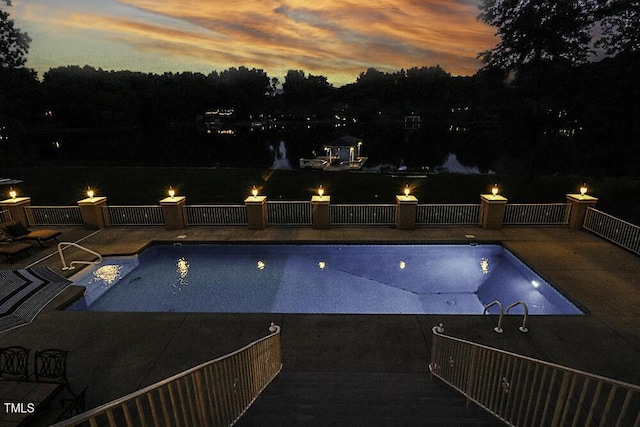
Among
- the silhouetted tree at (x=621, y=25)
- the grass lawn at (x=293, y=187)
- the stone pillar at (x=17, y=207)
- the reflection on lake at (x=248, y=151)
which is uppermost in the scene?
the silhouetted tree at (x=621, y=25)

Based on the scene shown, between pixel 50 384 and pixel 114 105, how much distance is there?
112m

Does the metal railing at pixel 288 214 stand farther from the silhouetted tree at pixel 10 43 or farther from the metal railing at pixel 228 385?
the silhouetted tree at pixel 10 43

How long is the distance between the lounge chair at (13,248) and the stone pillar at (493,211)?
698 inches

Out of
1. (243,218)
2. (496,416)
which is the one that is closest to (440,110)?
(243,218)

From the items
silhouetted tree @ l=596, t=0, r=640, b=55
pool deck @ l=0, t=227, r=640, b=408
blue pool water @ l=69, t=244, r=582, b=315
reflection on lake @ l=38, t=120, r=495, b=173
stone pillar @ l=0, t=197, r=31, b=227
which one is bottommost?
reflection on lake @ l=38, t=120, r=495, b=173

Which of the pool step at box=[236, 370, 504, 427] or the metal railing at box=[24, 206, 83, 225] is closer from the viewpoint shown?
the pool step at box=[236, 370, 504, 427]

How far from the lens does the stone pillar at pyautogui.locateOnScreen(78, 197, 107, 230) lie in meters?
14.9

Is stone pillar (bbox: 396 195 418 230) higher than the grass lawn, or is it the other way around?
stone pillar (bbox: 396 195 418 230)

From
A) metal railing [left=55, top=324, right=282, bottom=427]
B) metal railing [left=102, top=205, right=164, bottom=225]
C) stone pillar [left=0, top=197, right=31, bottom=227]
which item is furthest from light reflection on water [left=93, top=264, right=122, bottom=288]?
metal railing [left=55, top=324, right=282, bottom=427]

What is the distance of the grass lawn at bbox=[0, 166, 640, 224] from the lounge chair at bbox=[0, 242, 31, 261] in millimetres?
8534

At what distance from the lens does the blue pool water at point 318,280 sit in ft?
35.4

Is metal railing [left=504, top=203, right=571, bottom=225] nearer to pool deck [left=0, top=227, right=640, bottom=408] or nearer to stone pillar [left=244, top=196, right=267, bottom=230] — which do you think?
pool deck [left=0, top=227, right=640, bottom=408]

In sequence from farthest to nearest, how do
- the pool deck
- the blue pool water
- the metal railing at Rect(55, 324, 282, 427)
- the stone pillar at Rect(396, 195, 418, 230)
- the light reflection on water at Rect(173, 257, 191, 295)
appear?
the stone pillar at Rect(396, 195, 418, 230)
the light reflection on water at Rect(173, 257, 191, 295)
the blue pool water
the pool deck
the metal railing at Rect(55, 324, 282, 427)

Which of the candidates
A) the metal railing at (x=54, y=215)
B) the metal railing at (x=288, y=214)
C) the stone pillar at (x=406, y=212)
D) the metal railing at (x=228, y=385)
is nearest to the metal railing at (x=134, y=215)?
the metal railing at (x=54, y=215)
